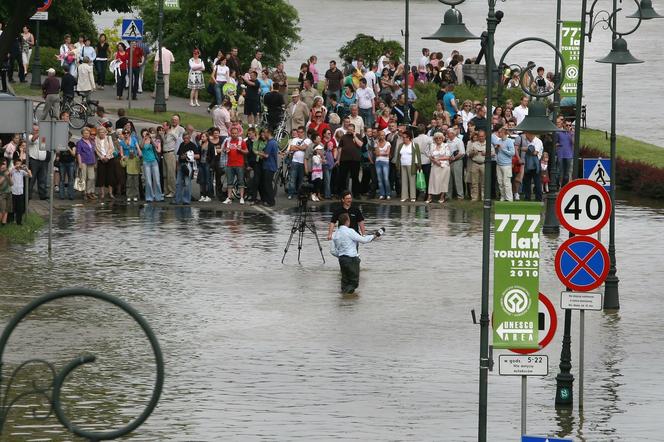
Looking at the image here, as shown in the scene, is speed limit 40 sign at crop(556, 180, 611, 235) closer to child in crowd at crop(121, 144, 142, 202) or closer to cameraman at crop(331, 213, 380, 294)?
cameraman at crop(331, 213, 380, 294)

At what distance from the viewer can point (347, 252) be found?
26875mm

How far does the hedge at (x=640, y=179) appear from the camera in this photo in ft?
136

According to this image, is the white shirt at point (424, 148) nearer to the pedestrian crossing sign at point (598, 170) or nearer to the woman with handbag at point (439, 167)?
the woman with handbag at point (439, 167)

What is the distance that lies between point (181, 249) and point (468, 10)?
322 feet

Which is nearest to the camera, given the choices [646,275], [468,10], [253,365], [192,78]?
[253,365]

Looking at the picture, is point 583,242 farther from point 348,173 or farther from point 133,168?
point 133,168

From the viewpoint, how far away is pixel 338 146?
38.7m

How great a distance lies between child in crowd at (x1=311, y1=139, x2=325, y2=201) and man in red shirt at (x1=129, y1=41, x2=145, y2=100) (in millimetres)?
10229

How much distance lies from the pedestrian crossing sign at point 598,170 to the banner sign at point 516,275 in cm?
765

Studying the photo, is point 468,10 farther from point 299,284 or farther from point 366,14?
point 299,284

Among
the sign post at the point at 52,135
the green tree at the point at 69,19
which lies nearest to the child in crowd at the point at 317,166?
the sign post at the point at 52,135

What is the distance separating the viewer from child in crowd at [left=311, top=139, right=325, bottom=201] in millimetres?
38062

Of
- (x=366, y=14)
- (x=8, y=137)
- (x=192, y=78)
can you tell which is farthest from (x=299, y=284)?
(x=366, y=14)

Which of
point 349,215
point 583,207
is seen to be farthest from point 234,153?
point 583,207
